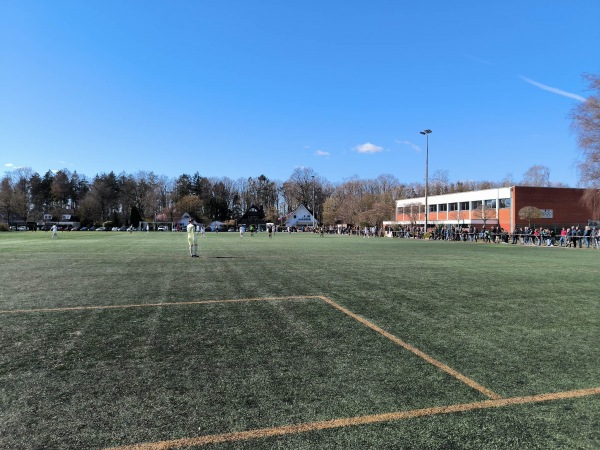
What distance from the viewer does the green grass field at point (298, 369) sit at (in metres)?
3.35

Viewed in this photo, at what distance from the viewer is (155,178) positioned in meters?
118

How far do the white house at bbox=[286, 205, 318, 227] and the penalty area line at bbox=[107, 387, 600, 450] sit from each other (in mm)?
110723

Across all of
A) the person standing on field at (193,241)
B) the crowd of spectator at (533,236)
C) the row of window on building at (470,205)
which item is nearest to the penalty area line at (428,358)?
the person standing on field at (193,241)

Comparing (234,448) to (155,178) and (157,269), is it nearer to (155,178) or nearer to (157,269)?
(157,269)

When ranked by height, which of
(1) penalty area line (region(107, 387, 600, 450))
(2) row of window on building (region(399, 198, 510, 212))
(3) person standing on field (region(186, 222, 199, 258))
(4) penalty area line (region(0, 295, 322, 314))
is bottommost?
(1) penalty area line (region(107, 387, 600, 450))

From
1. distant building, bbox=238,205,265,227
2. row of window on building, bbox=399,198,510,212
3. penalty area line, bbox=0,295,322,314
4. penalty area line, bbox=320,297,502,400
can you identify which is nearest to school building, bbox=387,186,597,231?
row of window on building, bbox=399,198,510,212

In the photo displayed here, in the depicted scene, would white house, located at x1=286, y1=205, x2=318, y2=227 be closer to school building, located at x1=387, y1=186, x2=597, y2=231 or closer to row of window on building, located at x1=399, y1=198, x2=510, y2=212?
row of window on building, located at x1=399, y1=198, x2=510, y2=212

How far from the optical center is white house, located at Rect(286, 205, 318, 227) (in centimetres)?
11531

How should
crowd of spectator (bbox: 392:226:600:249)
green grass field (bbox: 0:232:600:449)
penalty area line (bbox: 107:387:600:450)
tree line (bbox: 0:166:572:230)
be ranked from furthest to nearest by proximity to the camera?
tree line (bbox: 0:166:572:230), crowd of spectator (bbox: 392:226:600:249), green grass field (bbox: 0:232:600:449), penalty area line (bbox: 107:387:600:450)

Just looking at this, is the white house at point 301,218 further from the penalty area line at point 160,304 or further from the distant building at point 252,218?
the penalty area line at point 160,304

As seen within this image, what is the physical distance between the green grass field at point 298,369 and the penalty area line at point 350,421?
18mm

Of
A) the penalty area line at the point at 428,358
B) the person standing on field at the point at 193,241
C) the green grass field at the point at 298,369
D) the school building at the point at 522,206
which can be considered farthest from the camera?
the school building at the point at 522,206

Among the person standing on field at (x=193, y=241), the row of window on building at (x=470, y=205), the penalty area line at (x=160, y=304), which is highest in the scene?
the row of window on building at (x=470, y=205)

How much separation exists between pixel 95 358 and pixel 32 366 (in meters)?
0.67
